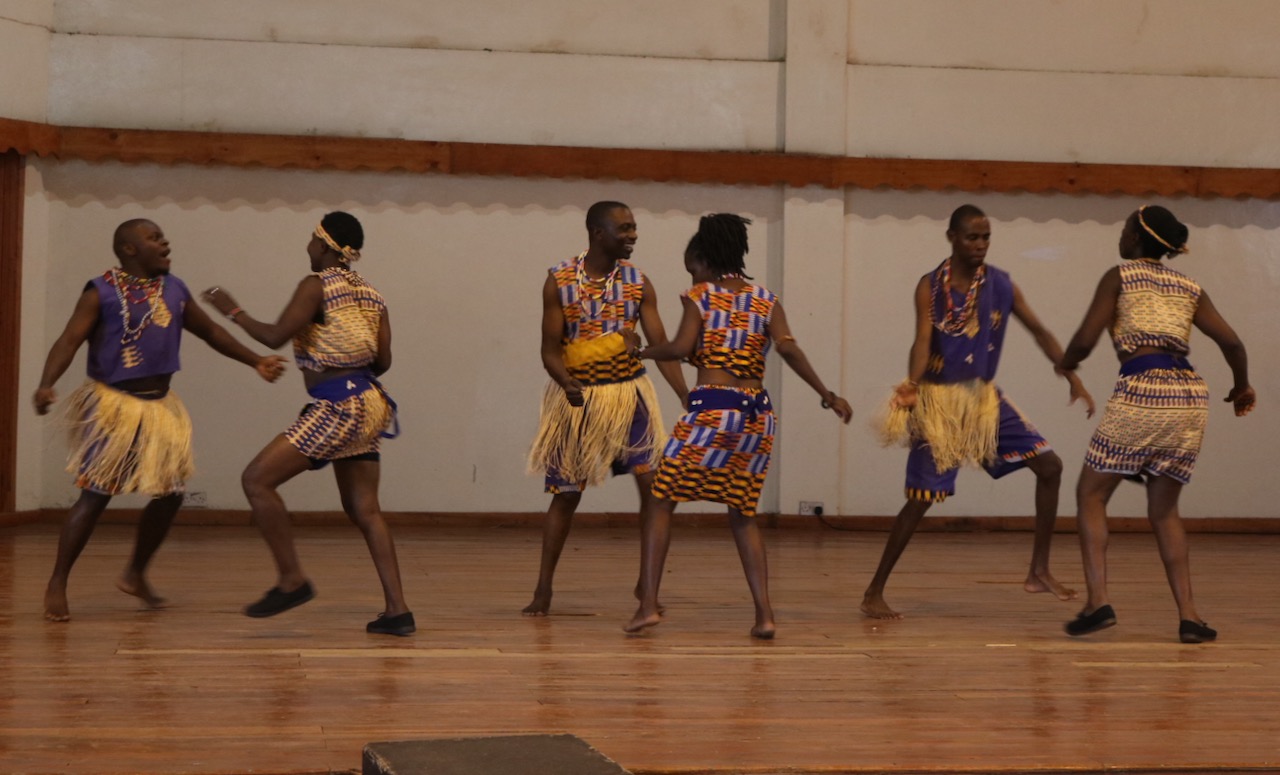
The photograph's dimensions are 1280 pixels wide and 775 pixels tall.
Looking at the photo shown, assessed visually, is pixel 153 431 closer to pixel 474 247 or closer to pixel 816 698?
pixel 816 698

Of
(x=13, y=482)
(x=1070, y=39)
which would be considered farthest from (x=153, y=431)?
(x=1070, y=39)

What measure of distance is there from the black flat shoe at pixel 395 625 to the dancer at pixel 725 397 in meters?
0.84

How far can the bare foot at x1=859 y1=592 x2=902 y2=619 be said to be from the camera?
6082 mm

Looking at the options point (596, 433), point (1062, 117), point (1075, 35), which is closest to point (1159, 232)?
point (596, 433)

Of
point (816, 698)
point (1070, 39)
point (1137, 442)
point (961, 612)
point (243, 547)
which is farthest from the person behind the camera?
point (1070, 39)

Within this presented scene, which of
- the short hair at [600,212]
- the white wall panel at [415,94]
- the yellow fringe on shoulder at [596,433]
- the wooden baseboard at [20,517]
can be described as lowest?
the wooden baseboard at [20,517]

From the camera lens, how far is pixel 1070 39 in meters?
9.87

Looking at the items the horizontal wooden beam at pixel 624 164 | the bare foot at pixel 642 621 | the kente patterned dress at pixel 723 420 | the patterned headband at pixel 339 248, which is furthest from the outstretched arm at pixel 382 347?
the horizontal wooden beam at pixel 624 164

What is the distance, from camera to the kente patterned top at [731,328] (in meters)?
5.46

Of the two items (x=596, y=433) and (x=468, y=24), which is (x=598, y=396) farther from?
(x=468, y=24)

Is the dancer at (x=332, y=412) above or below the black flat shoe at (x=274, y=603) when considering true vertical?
above

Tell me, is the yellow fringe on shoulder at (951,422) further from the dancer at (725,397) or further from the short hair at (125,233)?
the short hair at (125,233)

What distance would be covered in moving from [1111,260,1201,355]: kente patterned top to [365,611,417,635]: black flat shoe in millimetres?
2639

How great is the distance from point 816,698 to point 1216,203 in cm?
660
